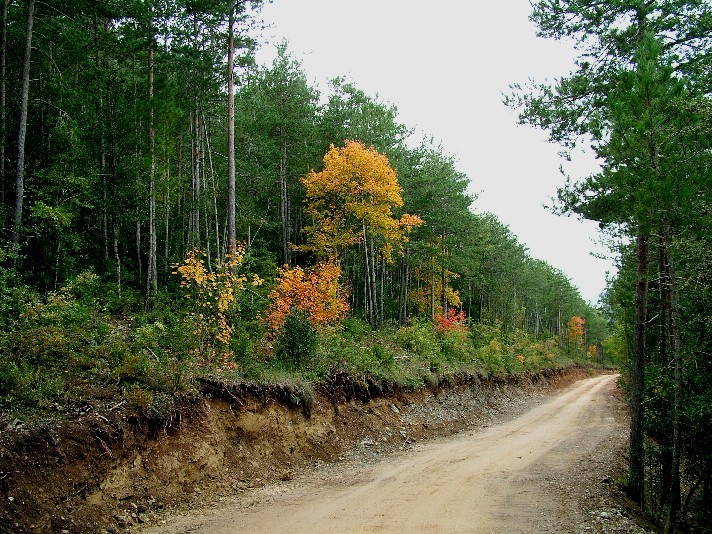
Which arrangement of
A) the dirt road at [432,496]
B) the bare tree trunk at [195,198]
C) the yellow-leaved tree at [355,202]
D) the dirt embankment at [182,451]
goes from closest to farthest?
1. the dirt embankment at [182,451]
2. the dirt road at [432,496]
3. the bare tree trunk at [195,198]
4. the yellow-leaved tree at [355,202]

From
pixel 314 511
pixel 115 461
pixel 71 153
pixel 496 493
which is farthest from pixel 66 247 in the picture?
pixel 496 493

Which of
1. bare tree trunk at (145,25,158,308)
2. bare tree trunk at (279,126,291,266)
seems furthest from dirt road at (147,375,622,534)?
bare tree trunk at (279,126,291,266)

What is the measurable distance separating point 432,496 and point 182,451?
4649 millimetres

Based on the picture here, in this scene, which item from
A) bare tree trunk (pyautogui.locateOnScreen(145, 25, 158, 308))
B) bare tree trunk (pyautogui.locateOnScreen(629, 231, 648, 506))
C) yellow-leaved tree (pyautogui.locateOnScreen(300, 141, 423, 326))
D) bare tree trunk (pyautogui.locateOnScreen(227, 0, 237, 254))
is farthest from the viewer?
yellow-leaved tree (pyautogui.locateOnScreen(300, 141, 423, 326))

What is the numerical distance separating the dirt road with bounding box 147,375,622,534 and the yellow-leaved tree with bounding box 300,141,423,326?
41.0ft

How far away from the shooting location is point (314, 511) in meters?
7.59

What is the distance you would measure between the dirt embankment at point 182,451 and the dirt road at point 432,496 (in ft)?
1.95

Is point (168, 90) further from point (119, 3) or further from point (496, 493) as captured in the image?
point (496, 493)

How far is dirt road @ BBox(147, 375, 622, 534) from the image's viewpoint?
7.01 m

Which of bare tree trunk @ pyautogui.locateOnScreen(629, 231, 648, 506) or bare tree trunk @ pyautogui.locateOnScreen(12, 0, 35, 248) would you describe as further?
bare tree trunk @ pyautogui.locateOnScreen(12, 0, 35, 248)

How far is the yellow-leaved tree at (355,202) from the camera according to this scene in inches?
942

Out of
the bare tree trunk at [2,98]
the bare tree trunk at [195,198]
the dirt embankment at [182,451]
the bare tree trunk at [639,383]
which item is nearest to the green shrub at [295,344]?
the dirt embankment at [182,451]

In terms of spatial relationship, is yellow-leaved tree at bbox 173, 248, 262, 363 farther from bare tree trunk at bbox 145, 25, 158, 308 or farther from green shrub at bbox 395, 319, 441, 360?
green shrub at bbox 395, 319, 441, 360

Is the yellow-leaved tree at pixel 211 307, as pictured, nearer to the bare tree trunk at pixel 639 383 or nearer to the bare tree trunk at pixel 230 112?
the bare tree trunk at pixel 230 112
